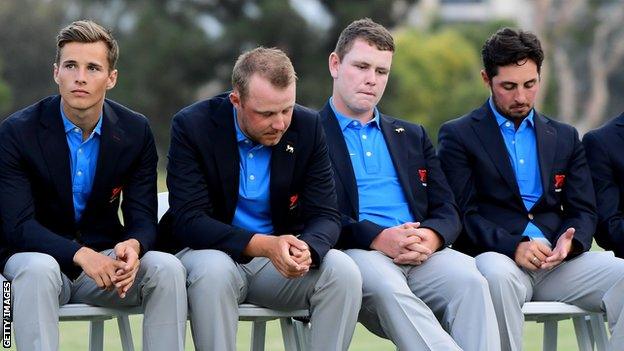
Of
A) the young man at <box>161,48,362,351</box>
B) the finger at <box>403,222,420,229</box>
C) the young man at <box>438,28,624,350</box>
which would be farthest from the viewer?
the young man at <box>438,28,624,350</box>

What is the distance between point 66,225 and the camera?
5.45 metres

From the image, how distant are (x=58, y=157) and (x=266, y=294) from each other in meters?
1.02

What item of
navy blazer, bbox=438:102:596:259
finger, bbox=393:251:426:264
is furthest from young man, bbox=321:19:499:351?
navy blazer, bbox=438:102:596:259

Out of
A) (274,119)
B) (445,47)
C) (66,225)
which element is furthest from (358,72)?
(445,47)

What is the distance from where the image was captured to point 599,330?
592 cm

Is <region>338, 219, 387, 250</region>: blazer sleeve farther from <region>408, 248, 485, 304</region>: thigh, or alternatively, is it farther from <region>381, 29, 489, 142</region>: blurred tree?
<region>381, 29, 489, 142</region>: blurred tree

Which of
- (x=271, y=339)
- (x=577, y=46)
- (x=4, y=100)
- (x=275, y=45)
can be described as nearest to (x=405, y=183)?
(x=271, y=339)

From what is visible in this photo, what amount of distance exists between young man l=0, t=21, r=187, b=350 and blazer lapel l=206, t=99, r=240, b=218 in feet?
1.05

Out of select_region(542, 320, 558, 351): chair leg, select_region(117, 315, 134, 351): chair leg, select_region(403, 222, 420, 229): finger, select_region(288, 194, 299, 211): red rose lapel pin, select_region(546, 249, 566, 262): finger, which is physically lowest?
select_region(542, 320, 558, 351): chair leg

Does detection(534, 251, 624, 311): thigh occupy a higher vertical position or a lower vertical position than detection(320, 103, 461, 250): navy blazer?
lower

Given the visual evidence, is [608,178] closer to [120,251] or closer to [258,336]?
[258,336]

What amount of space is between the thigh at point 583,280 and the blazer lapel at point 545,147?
38 centimetres

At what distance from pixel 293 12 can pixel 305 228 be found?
29.6 m

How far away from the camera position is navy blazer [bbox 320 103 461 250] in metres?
5.71
